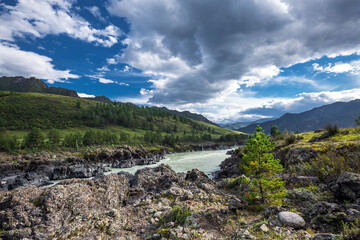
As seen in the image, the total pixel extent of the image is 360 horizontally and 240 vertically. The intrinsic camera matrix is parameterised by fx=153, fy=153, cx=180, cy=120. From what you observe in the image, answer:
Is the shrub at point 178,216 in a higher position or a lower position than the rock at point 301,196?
lower

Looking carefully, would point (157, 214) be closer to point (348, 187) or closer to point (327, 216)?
point (327, 216)

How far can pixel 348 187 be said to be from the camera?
7168 mm

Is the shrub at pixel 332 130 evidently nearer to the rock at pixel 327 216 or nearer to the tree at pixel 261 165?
the tree at pixel 261 165

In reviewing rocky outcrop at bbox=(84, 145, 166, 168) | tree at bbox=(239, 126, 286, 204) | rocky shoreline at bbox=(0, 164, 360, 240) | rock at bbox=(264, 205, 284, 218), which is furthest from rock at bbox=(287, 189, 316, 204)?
rocky outcrop at bbox=(84, 145, 166, 168)

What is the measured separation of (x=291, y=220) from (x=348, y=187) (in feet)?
12.5

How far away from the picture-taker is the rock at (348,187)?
270 inches

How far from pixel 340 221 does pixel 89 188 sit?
15.3 metres

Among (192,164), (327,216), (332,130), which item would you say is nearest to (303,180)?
(327,216)

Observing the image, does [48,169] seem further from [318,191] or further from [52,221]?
[318,191]

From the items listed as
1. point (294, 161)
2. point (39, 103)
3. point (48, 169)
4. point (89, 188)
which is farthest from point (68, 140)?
point (39, 103)

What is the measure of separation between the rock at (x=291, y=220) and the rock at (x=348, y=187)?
3.16 meters

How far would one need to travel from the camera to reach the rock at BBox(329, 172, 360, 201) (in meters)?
6.87

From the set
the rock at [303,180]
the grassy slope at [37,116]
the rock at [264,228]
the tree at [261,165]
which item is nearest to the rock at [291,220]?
the rock at [264,228]

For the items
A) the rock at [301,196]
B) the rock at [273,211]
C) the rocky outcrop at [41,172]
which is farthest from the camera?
the rocky outcrop at [41,172]
